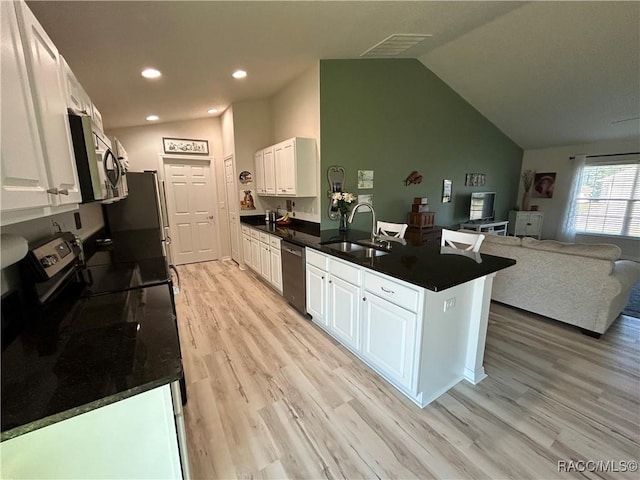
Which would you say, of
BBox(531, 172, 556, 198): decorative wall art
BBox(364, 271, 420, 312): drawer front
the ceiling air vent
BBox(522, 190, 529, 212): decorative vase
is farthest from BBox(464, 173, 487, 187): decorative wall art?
BBox(364, 271, 420, 312): drawer front

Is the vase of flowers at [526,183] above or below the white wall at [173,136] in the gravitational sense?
below

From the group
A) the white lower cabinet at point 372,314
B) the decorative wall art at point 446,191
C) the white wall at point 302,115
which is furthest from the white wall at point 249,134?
the decorative wall art at point 446,191

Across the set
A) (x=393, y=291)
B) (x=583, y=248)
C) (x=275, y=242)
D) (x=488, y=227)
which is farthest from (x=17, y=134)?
(x=488, y=227)

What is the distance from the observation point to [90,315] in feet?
4.34

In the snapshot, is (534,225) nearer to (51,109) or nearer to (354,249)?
(354,249)

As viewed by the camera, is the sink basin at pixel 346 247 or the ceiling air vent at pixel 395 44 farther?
the ceiling air vent at pixel 395 44

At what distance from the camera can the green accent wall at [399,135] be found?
3.69 m

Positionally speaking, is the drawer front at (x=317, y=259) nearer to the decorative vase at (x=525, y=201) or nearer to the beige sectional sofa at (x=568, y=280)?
the beige sectional sofa at (x=568, y=280)

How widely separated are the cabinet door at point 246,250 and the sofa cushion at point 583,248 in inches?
150

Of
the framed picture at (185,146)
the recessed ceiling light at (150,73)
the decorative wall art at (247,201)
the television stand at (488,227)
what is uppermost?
the recessed ceiling light at (150,73)

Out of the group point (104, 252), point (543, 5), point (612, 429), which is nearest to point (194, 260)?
point (104, 252)

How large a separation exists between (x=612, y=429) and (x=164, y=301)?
2.82 meters

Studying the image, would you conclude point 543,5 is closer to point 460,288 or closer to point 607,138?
point 460,288

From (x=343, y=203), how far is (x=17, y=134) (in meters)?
2.87
